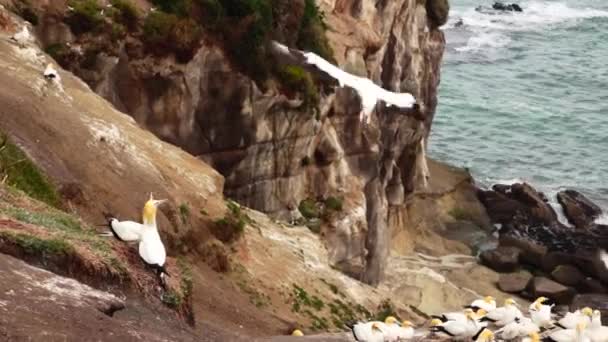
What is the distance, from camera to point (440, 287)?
164 ft

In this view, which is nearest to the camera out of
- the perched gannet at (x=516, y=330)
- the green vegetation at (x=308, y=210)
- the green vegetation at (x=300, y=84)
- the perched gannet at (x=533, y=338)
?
the perched gannet at (x=533, y=338)

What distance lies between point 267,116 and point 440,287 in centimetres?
1579

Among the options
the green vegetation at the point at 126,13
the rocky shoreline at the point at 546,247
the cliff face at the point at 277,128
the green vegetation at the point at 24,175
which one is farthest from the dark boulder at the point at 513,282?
the green vegetation at the point at 24,175

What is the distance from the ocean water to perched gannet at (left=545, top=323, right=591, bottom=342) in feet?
139

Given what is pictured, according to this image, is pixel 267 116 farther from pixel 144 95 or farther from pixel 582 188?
pixel 582 188

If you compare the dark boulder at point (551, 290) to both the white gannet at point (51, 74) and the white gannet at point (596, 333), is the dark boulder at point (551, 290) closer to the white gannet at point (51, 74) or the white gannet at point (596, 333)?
the white gannet at point (596, 333)

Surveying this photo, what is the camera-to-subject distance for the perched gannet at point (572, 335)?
2223 cm

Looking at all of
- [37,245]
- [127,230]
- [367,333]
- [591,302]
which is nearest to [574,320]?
[367,333]

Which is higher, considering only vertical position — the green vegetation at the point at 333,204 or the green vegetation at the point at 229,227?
the green vegetation at the point at 229,227

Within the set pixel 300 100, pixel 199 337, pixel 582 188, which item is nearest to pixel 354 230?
pixel 300 100

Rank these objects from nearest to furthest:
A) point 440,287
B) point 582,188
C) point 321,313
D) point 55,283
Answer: point 55,283 < point 321,313 < point 440,287 < point 582,188

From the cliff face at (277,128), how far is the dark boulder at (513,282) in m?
8.98

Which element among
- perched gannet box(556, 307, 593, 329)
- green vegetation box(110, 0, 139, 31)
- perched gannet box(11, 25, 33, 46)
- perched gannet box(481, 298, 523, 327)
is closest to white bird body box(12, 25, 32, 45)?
perched gannet box(11, 25, 33, 46)

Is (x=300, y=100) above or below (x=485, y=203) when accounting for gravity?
above
